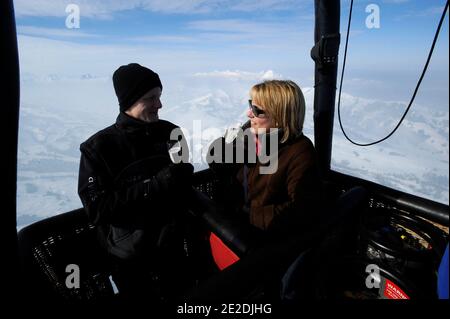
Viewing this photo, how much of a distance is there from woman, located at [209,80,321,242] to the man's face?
579 mm

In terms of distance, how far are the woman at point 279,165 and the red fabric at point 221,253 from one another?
213 millimetres

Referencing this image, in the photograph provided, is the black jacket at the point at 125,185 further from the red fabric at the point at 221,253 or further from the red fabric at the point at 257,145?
the red fabric at the point at 257,145

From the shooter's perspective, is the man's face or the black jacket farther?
the man's face

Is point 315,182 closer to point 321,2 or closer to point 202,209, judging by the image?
point 202,209

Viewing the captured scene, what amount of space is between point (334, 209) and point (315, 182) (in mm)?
172

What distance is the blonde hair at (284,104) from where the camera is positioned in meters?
1.69

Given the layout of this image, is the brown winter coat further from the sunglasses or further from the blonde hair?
the sunglasses

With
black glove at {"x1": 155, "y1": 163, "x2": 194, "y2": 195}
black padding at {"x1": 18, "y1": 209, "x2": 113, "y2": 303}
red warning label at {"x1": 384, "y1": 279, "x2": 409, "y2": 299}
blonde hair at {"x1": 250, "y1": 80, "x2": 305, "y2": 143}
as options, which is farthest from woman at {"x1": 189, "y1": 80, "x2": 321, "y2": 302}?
black padding at {"x1": 18, "y1": 209, "x2": 113, "y2": 303}

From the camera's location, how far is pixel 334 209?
1.44 meters

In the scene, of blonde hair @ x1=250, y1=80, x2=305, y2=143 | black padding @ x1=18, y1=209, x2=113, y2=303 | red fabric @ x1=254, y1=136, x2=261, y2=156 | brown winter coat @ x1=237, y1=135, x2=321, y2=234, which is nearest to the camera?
black padding @ x1=18, y1=209, x2=113, y2=303

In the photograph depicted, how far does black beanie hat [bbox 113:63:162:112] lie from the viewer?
4.66 ft

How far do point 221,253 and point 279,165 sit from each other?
0.58m

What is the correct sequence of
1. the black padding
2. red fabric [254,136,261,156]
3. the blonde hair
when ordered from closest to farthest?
1. the black padding
2. the blonde hair
3. red fabric [254,136,261,156]
